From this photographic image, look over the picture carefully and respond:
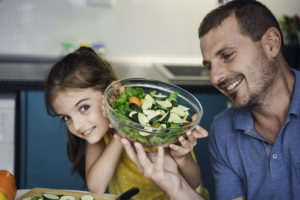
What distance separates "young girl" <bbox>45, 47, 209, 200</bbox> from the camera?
1368 mm

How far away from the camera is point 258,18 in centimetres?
→ 120

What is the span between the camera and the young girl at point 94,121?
4.49 feet

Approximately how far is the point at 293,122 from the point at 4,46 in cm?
222

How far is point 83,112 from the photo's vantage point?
138 cm

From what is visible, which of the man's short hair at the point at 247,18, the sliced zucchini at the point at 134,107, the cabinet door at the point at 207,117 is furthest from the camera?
the cabinet door at the point at 207,117

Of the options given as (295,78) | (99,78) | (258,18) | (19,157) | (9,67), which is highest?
(258,18)

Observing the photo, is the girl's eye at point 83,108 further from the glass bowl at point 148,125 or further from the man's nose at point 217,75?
the man's nose at point 217,75

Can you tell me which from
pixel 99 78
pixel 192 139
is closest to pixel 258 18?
pixel 192 139

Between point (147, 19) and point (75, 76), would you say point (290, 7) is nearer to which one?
point (147, 19)

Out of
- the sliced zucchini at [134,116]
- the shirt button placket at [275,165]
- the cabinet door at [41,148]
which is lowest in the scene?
the cabinet door at [41,148]

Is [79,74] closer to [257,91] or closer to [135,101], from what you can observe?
[135,101]

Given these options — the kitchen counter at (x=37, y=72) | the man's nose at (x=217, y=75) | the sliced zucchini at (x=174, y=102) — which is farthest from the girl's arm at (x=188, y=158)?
the kitchen counter at (x=37, y=72)

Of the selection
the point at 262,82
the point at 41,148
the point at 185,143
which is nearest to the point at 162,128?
the point at 185,143

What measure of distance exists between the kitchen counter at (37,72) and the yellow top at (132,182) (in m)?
0.53
